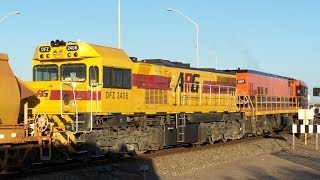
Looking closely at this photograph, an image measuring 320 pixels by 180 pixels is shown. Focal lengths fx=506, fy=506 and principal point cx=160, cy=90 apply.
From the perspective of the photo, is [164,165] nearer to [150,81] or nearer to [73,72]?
[73,72]

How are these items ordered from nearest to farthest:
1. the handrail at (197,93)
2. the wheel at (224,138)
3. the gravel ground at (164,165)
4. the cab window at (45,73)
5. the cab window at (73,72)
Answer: the gravel ground at (164,165), the cab window at (73,72), the cab window at (45,73), the handrail at (197,93), the wheel at (224,138)

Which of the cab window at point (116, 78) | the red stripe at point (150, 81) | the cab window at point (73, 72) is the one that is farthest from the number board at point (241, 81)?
the cab window at point (73, 72)

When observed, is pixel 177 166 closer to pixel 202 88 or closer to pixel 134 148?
pixel 134 148

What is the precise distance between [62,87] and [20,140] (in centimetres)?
291

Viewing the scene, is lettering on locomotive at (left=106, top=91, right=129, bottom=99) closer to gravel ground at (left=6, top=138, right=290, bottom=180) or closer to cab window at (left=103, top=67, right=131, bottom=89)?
cab window at (left=103, top=67, right=131, bottom=89)

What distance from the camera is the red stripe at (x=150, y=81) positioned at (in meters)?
19.7

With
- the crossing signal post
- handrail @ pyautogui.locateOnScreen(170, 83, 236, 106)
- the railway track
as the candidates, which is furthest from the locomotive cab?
the crossing signal post

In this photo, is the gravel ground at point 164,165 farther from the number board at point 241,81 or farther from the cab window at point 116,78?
the number board at point 241,81

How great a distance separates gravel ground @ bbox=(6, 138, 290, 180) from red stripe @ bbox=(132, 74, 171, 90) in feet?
9.90

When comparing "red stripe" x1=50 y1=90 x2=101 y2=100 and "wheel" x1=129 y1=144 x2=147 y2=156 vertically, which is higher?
"red stripe" x1=50 y1=90 x2=101 y2=100

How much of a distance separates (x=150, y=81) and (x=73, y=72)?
3.91 m

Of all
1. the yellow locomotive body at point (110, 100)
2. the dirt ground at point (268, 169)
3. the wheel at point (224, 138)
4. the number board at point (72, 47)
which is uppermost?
the number board at point (72, 47)

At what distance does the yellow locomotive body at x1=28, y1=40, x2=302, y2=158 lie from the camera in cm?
1697

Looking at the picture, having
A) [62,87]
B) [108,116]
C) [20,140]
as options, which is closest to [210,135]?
[108,116]
